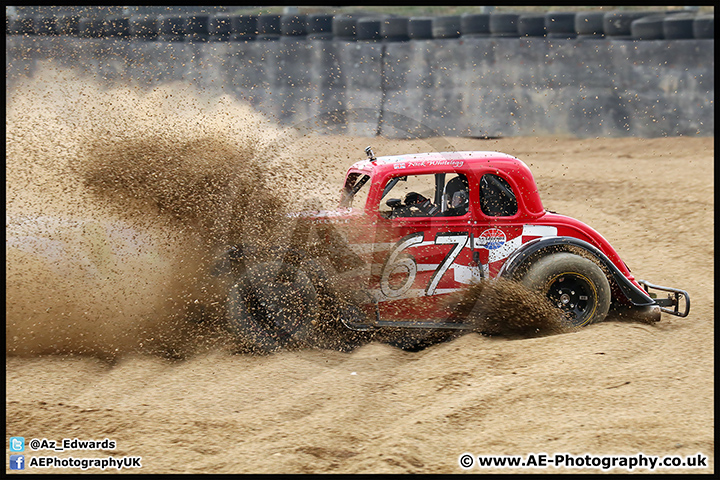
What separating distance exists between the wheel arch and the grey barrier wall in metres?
8.47

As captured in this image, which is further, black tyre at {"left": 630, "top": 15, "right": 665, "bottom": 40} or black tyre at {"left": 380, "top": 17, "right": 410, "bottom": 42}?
black tyre at {"left": 380, "top": 17, "right": 410, "bottom": 42}

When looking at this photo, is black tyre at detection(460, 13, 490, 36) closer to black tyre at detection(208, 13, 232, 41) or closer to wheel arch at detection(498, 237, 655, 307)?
black tyre at detection(208, 13, 232, 41)

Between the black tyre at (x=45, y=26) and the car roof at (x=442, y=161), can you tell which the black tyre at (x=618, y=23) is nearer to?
the car roof at (x=442, y=161)

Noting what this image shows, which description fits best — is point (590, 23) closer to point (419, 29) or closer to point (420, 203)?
point (419, 29)

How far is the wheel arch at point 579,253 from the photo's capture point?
5.68 metres

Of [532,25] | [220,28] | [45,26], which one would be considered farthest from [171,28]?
[532,25]

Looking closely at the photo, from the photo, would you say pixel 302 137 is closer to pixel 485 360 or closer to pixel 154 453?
pixel 485 360

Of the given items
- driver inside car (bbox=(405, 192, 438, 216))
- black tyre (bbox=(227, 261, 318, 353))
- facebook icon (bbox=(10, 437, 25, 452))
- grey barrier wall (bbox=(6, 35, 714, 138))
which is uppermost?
grey barrier wall (bbox=(6, 35, 714, 138))

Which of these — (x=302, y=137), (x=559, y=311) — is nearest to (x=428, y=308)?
(x=559, y=311)

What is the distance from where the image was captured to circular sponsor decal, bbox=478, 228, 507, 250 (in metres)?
5.67

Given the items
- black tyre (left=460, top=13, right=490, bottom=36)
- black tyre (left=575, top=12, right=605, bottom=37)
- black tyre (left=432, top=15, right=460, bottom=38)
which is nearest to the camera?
black tyre (left=575, top=12, right=605, bottom=37)

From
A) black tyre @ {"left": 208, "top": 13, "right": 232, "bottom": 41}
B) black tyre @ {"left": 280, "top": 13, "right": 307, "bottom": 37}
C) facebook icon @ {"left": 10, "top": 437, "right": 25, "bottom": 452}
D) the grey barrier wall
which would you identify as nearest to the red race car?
facebook icon @ {"left": 10, "top": 437, "right": 25, "bottom": 452}

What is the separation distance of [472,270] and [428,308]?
517 mm

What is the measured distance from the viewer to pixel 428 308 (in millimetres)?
5695
